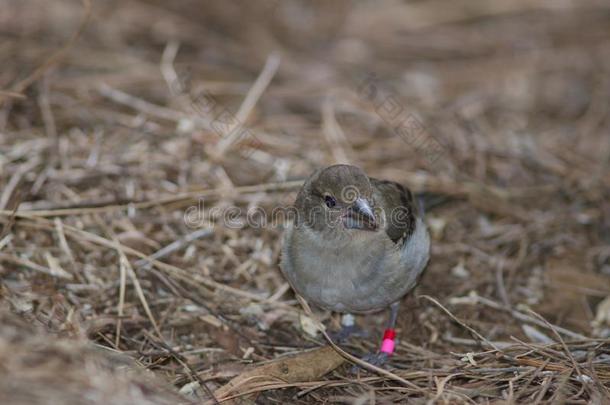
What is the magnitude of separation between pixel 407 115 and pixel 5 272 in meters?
3.69

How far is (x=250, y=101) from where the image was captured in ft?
21.5

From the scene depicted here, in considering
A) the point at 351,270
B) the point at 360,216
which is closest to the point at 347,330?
the point at 351,270

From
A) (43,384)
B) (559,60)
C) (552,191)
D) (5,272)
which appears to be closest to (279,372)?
(43,384)

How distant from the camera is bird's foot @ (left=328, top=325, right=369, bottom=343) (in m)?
4.74

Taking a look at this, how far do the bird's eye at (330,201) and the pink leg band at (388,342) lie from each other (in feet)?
3.03

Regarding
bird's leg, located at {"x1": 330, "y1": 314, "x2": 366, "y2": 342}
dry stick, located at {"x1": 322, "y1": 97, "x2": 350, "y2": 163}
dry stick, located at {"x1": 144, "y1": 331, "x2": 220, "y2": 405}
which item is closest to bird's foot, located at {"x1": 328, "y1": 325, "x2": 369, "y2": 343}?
bird's leg, located at {"x1": 330, "y1": 314, "x2": 366, "y2": 342}

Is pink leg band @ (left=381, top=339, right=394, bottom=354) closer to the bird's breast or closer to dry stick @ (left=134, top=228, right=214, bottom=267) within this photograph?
the bird's breast

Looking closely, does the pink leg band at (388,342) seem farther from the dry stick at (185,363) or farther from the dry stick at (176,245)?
the dry stick at (176,245)

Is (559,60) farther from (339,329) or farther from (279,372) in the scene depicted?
(279,372)

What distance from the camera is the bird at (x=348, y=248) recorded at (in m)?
4.19

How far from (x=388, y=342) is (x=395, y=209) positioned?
32.1 inches

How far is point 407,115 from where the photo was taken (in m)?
A: 6.66

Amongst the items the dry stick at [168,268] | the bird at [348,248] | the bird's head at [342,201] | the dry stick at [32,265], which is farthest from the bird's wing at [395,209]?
the dry stick at [32,265]

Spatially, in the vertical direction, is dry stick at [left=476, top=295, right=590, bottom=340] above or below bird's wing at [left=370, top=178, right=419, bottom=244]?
below
